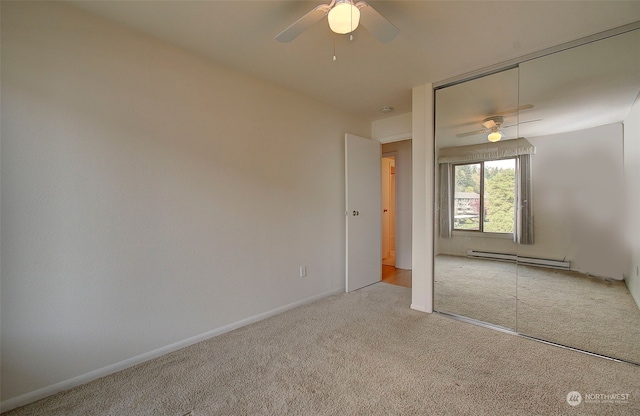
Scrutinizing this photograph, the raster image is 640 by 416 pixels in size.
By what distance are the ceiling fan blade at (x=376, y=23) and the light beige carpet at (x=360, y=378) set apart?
2.20m

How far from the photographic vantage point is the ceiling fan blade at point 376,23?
1484 mm

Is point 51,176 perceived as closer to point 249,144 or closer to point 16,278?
point 16,278

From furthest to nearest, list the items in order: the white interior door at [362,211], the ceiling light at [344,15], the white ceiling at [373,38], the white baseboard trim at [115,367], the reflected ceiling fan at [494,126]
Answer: the white interior door at [362,211]
the reflected ceiling fan at [494,126]
the white ceiling at [373,38]
the white baseboard trim at [115,367]
the ceiling light at [344,15]

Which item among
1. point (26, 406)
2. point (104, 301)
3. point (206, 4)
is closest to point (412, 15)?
point (206, 4)

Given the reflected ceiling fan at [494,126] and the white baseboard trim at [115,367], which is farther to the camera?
the reflected ceiling fan at [494,126]

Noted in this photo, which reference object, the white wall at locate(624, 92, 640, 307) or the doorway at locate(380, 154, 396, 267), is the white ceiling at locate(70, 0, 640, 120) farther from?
the doorway at locate(380, 154, 396, 267)

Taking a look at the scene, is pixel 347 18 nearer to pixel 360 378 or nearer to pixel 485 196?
pixel 485 196

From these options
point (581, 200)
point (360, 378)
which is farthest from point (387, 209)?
point (360, 378)

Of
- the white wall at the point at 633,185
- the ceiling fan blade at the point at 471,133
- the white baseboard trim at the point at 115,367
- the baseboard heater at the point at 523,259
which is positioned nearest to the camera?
the white baseboard trim at the point at 115,367

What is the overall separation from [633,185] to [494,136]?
100 centimetres

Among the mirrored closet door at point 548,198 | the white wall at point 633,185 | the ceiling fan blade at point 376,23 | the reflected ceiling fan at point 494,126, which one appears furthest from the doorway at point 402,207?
the ceiling fan blade at point 376,23

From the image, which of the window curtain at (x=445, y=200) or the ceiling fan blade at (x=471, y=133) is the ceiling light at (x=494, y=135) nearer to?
the ceiling fan blade at (x=471, y=133)

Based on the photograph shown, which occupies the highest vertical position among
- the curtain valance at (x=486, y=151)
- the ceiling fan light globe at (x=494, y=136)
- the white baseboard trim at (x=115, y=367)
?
the ceiling fan light globe at (x=494, y=136)

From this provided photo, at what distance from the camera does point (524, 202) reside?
94.5 inches
